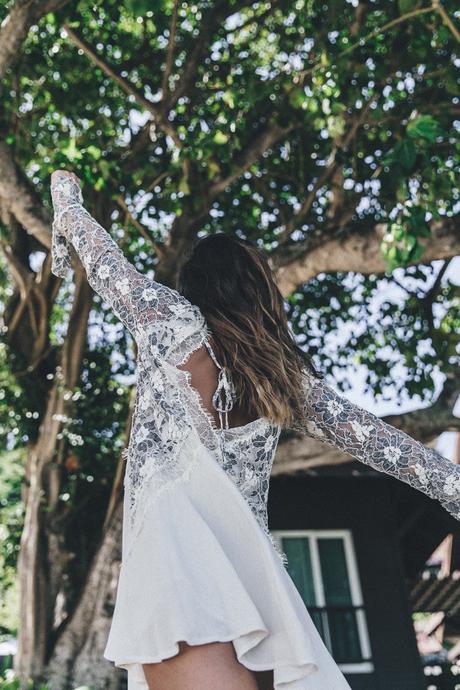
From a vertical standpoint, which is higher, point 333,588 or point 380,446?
point 333,588

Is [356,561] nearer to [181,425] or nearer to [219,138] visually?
[219,138]

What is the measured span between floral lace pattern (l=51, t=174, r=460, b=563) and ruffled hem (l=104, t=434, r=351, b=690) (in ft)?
0.24

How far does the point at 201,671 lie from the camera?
1.36 m

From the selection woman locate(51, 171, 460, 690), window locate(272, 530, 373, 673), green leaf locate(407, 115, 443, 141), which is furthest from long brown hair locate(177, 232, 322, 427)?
window locate(272, 530, 373, 673)

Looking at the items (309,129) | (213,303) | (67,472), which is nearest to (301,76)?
(309,129)

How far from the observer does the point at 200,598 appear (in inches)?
55.8

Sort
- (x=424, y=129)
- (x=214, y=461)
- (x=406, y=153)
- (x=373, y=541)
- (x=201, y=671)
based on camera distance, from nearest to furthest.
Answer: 1. (x=201, y=671)
2. (x=214, y=461)
3. (x=424, y=129)
4. (x=406, y=153)
5. (x=373, y=541)

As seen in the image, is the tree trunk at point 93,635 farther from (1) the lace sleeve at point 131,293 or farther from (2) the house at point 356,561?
(1) the lace sleeve at point 131,293

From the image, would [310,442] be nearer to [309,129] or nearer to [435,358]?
[435,358]

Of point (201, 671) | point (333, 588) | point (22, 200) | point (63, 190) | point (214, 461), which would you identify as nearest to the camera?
point (201, 671)

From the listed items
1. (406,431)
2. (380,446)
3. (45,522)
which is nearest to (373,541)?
(406,431)

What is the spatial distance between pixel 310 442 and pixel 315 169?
2713mm

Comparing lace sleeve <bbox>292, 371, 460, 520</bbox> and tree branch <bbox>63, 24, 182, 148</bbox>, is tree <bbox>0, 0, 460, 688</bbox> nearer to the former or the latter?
tree branch <bbox>63, 24, 182, 148</bbox>

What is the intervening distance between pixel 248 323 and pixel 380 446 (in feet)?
1.47
